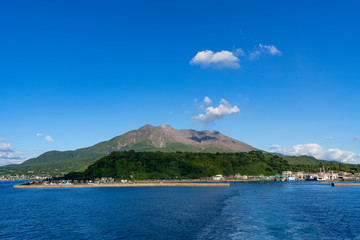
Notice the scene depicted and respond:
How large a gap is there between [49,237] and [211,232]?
1097 inches

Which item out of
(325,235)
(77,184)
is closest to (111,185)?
(77,184)

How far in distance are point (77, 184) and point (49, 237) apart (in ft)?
503

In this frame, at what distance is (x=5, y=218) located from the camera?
6444 centimetres

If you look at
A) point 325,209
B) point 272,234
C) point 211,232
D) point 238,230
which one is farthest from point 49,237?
point 325,209

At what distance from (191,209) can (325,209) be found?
36.2 meters

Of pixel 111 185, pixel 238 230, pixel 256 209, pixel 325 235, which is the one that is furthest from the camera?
pixel 111 185

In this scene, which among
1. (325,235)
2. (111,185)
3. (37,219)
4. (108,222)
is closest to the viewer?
(325,235)

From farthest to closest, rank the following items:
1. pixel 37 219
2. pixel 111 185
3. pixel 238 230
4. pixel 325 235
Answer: pixel 111 185, pixel 37 219, pixel 238 230, pixel 325 235

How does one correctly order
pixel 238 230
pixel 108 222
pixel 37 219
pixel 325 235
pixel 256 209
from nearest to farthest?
1. pixel 325 235
2. pixel 238 230
3. pixel 108 222
4. pixel 37 219
5. pixel 256 209

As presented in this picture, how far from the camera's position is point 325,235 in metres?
44.2

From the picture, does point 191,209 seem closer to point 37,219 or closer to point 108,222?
point 108,222

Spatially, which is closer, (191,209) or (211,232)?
(211,232)

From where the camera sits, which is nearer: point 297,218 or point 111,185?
point 297,218

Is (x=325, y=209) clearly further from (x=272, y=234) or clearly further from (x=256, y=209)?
(x=272, y=234)
